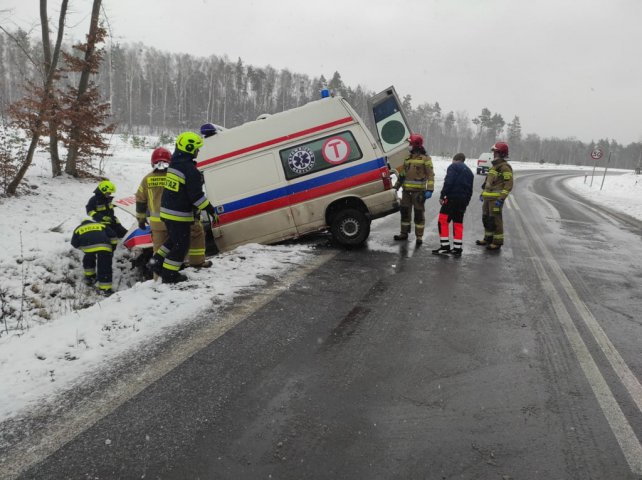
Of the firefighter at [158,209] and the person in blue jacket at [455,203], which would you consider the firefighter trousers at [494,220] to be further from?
the firefighter at [158,209]

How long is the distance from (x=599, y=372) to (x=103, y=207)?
7494 millimetres

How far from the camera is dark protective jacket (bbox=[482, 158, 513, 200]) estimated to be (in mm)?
7895

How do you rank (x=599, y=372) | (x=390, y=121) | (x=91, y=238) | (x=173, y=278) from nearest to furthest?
(x=599, y=372)
(x=173, y=278)
(x=91, y=238)
(x=390, y=121)

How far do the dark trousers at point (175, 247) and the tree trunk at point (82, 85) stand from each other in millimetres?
8225

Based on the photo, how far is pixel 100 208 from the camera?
288 inches

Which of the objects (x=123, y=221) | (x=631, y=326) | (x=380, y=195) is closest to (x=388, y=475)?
(x=631, y=326)

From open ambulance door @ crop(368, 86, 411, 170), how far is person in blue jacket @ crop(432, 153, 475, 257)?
2.15 metres

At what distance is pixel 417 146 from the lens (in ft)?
25.8

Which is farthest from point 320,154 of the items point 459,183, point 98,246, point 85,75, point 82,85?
point 85,75

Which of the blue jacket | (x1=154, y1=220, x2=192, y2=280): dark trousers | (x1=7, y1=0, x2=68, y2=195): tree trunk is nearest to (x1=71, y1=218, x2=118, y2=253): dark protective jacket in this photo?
(x1=154, y1=220, x2=192, y2=280): dark trousers

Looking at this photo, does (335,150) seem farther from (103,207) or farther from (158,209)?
(103,207)

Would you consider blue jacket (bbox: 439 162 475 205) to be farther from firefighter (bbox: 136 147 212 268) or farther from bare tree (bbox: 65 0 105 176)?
bare tree (bbox: 65 0 105 176)

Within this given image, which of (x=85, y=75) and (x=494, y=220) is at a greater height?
(x=85, y=75)

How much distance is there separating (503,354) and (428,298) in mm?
1461
